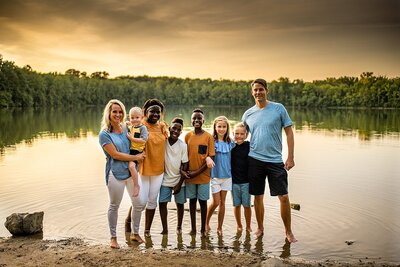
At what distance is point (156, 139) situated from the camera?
257 inches

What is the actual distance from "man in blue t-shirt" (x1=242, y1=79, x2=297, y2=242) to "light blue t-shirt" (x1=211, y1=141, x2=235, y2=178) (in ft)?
1.28

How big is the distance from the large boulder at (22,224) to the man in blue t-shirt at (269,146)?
3.72 meters

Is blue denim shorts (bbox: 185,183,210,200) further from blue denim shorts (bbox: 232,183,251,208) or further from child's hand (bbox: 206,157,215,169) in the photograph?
blue denim shorts (bbox: 232,183,251,208)

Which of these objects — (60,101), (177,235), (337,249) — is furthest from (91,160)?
(60,101)

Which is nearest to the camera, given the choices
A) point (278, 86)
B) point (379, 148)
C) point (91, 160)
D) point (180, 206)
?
point (180, 206)

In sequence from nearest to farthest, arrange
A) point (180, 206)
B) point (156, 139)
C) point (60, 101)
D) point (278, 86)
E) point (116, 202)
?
point (116, 202), point (156, 139), point (180, 206), point (60, 101), point (278, 86)

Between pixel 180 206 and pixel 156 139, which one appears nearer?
pixel 156 139

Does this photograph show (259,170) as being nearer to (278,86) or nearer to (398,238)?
(398,238)

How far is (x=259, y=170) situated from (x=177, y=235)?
177cm

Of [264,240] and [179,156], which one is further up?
[179,156]

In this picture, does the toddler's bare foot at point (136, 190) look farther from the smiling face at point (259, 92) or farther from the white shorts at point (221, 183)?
the smiling face at point (259, 92)

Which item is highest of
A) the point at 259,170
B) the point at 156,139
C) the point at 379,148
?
the point at 156,139

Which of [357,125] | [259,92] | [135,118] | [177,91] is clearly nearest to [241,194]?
[259,92]

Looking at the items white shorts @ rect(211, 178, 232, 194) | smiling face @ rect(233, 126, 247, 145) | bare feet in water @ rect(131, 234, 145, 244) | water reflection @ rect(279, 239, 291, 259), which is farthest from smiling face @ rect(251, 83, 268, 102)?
bare feet in water @ rect(131, 234, 145, 244)
